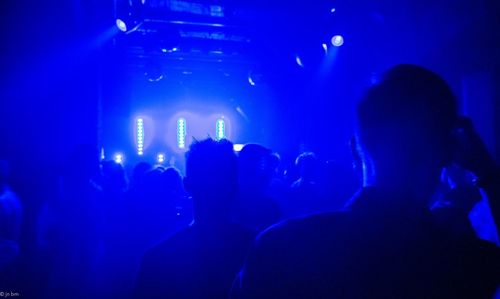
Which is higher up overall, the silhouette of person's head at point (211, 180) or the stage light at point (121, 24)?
the stage light at point (121, 24)

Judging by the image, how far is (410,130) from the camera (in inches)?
37.4

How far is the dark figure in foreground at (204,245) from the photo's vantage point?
1807mm

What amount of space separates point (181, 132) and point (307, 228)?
1922 centimetres

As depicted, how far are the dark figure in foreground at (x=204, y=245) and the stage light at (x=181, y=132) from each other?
18.0 m

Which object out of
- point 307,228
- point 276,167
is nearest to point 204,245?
point 307,228

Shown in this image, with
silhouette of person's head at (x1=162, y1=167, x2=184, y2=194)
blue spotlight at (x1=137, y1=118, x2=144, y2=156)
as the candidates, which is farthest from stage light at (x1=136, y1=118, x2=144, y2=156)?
silhouette of person's head at (x1=162, y1=167, x2=184, y2=194)

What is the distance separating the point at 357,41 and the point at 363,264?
8.71 m

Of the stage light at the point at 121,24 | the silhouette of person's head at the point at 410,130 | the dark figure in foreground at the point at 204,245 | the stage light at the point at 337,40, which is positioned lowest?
the dark figure in foreground at the point at 204,245

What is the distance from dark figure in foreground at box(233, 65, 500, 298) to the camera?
3.01ft

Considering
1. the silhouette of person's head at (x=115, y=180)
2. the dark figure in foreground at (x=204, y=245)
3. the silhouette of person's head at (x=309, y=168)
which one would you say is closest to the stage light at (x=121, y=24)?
the silhouette of person's head at (x=115, y=180)

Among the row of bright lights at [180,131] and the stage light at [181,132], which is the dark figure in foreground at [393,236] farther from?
the stage light at [181,132]

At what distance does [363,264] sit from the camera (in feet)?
3.08

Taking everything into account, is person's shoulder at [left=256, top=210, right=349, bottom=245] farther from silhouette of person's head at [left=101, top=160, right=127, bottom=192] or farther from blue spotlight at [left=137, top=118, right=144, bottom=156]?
blue spotlight at [left=137, top=118, right=144, bottom=156]

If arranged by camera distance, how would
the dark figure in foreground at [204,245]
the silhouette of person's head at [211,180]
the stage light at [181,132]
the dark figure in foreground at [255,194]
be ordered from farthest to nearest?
the stage light at [181,132] → the dark figure in foreground at [255,194] → the silhouette of person's head at [211,180] → the dark figure in foreground at [204,245]
